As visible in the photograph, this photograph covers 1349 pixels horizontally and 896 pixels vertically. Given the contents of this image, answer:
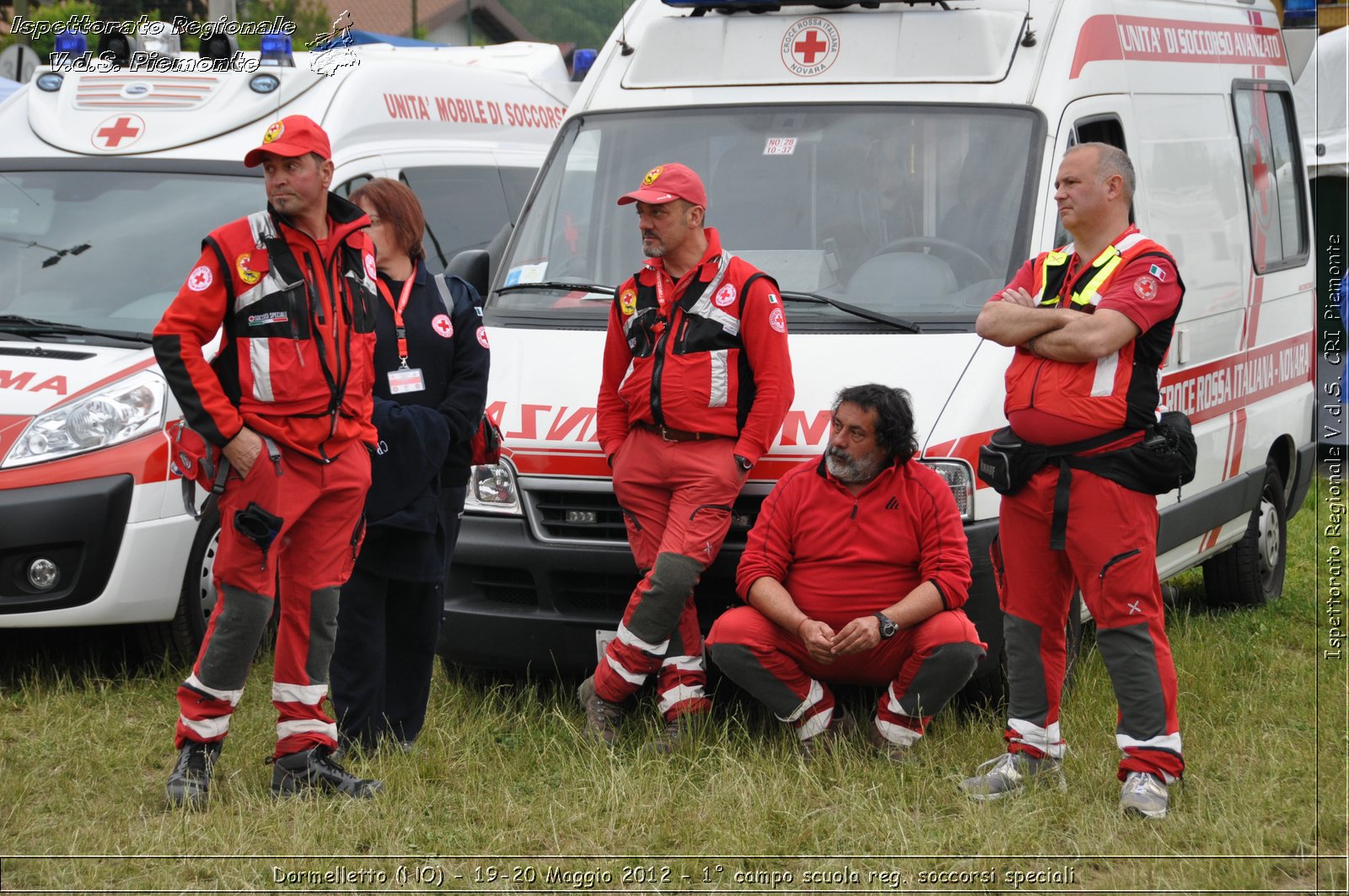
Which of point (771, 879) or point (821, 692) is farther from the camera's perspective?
point (821, 692)

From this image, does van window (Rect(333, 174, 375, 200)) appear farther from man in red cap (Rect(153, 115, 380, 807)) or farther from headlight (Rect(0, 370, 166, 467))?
man in red cap (Rect(153, 115, 380, 807))

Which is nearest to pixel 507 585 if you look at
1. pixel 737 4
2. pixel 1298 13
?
pixel 737 4

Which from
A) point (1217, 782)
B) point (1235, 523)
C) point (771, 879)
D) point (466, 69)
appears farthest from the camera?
point (466, 69)

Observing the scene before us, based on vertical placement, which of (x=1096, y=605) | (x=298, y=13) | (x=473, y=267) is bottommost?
(x=1096, y=605)

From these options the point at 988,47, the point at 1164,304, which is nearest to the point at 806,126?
the point at 988,47

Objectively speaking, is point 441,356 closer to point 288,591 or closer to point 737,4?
point 288,591

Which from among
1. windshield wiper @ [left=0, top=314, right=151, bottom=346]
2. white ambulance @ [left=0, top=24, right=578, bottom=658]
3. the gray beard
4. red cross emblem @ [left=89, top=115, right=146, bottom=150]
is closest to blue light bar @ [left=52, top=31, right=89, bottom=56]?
white ambulance @ [left=0, top=24, right=578, bottom=658]

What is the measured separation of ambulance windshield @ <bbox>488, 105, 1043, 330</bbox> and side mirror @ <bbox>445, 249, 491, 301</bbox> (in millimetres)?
94

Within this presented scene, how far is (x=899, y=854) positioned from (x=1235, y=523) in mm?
3629

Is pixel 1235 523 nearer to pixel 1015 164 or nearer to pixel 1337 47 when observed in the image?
pixel 1015 164

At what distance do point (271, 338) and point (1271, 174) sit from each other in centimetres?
523

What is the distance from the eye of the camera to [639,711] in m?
5.76

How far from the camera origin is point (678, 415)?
17.5 ft

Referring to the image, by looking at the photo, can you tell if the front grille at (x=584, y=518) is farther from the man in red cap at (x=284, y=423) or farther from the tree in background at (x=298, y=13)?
the tree in background at (x=298, y=13)
